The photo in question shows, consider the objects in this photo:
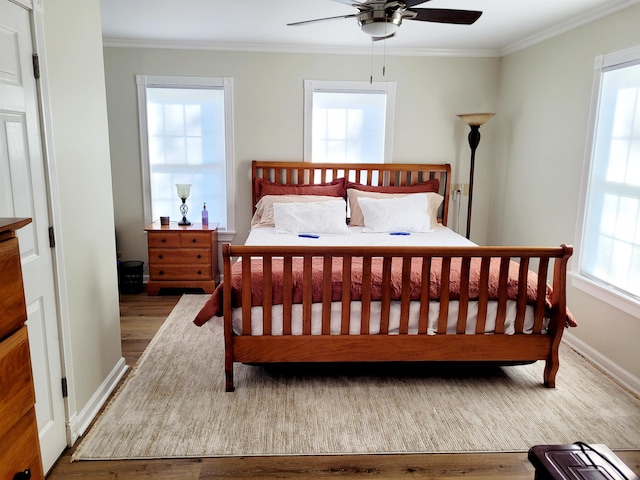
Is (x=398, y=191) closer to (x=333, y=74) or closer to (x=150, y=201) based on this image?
(x=333, y=74)

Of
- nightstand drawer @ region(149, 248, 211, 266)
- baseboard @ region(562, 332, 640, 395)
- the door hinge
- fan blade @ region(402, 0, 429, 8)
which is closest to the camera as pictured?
the door hinge

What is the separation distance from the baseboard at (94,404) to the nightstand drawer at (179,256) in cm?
159

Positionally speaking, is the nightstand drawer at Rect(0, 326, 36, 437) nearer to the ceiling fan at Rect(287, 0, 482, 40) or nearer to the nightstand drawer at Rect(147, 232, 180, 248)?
the ceiling fan at Rect(287, 0, 482, 40)

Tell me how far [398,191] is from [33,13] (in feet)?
11.0

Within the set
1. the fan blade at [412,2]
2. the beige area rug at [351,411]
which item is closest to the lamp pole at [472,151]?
the beige area rug at [351,411]

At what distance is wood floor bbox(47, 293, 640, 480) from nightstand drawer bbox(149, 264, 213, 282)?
8.02 ft

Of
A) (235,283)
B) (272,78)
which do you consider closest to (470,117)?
(272,78)

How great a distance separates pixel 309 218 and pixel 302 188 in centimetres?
59

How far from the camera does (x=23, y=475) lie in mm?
1179

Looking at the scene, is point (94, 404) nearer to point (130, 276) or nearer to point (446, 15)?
point (130, 276)

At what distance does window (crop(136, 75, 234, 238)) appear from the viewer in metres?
4.62

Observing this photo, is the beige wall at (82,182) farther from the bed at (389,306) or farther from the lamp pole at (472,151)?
the lamp pole at (472,151)

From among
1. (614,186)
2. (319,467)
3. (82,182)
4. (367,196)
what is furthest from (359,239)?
(82,182)

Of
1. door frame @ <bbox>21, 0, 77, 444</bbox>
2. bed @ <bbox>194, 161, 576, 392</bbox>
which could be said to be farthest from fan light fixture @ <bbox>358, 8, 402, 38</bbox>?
door frame @ <bbox>21, 0, 77, 444</bbox>
